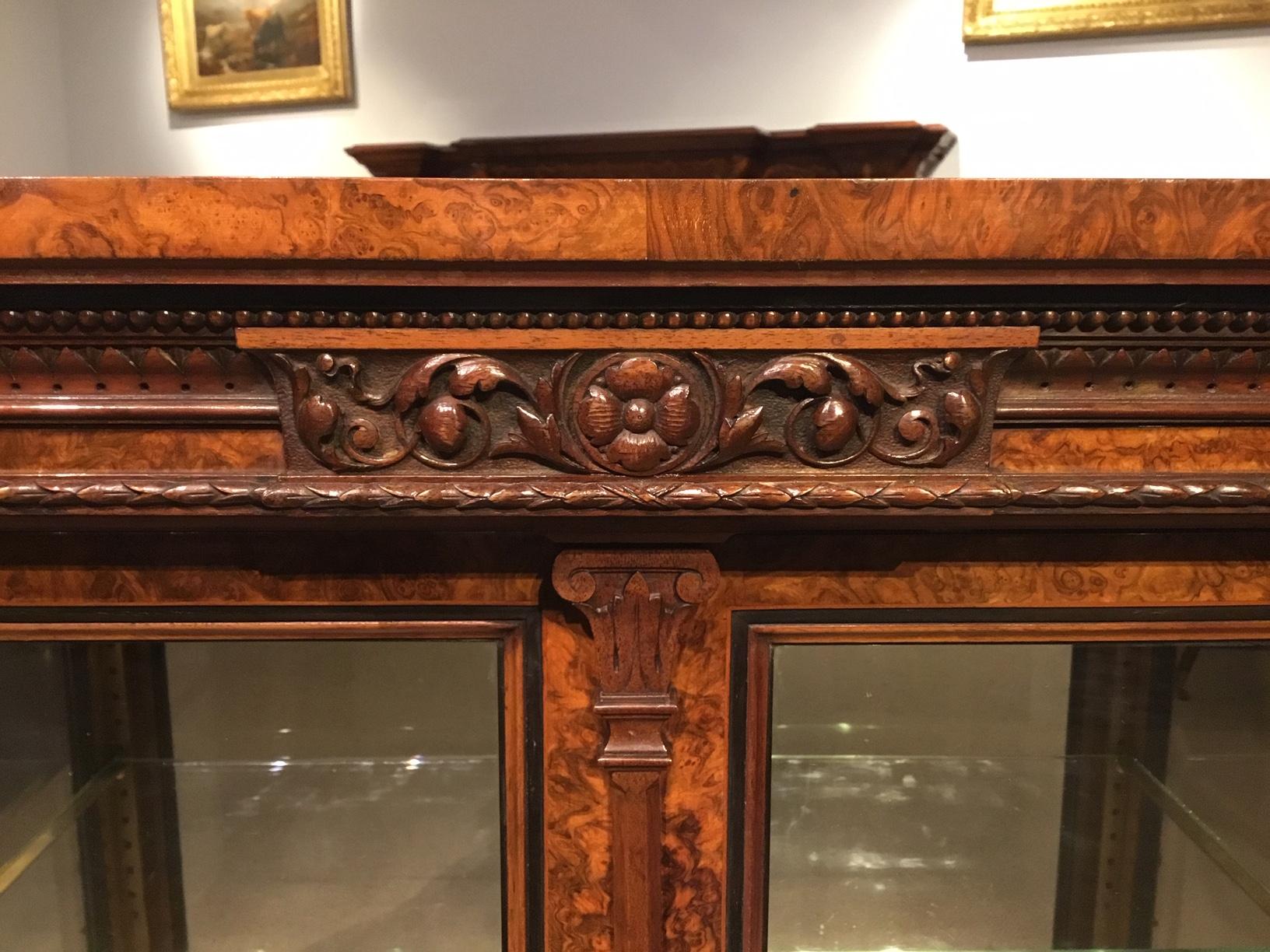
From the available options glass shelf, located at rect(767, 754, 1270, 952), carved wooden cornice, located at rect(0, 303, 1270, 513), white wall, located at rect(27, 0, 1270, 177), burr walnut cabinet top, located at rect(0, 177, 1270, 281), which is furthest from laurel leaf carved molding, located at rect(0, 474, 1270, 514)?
white wall, located at rect(27, 0, 1270, 177)

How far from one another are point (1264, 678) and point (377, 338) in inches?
28.3

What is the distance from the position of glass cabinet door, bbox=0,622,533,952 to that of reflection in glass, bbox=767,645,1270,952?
0.30m

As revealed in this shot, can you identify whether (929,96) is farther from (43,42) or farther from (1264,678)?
(43,42)

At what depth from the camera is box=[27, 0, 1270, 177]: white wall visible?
0.91 meters

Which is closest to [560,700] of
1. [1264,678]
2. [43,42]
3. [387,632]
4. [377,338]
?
[387,632]

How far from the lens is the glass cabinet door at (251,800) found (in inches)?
26.7

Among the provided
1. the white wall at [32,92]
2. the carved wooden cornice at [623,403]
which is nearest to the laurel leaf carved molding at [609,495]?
the carved wooden cornice at [623,403]

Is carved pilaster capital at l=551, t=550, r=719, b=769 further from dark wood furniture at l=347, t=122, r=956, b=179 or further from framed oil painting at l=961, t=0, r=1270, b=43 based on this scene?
framed oil painting at l=961, t=0, r=1270, b=43

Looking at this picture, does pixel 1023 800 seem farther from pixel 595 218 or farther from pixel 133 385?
pixel 133 385

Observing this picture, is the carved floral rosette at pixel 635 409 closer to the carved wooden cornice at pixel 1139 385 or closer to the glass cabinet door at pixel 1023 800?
the carved wooden cornice at pixel 1139 385

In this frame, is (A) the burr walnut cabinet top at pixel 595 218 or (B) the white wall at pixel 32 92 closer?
(A) the burr walnut cabinet top at pixel 595 218

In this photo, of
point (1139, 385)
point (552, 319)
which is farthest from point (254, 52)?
point (1139, 385)

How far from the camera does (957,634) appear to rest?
0.55 m

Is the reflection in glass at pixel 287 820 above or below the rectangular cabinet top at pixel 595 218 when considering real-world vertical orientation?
below
